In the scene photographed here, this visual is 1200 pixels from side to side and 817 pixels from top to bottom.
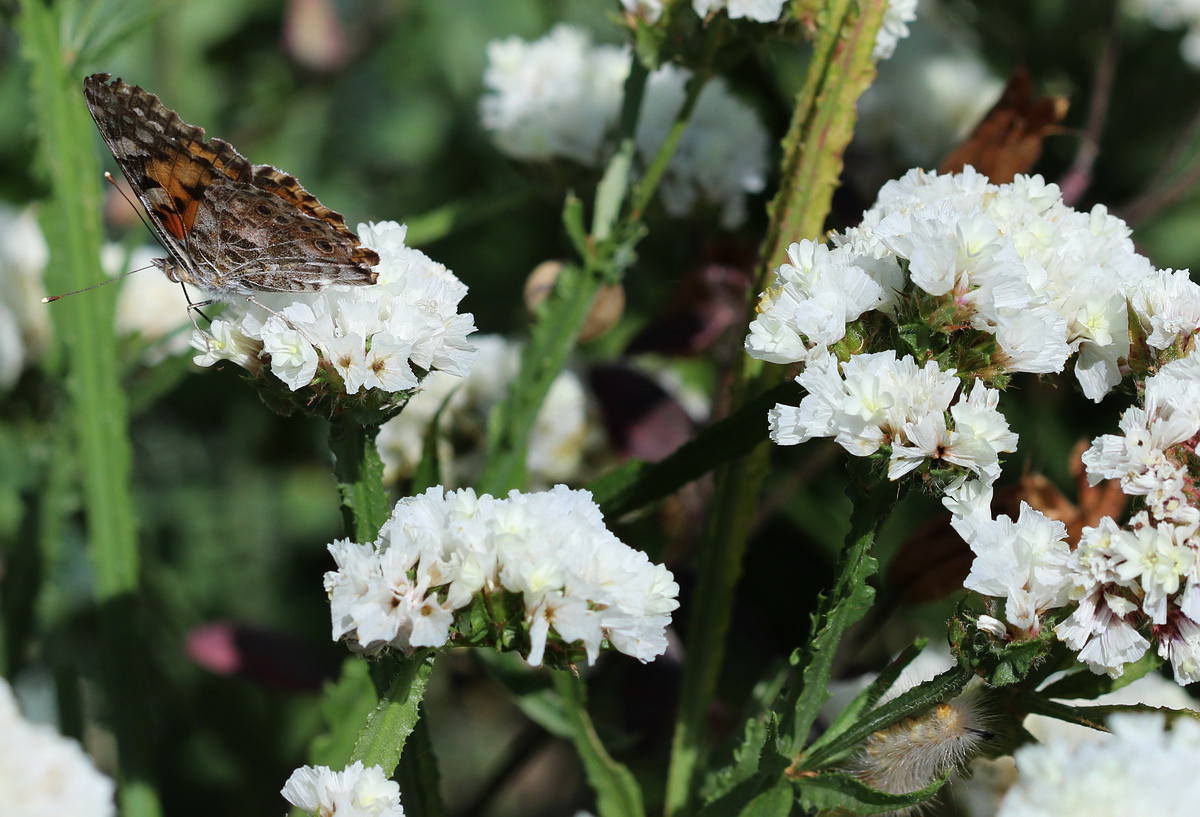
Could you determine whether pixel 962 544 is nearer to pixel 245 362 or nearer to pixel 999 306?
pixel 999 306

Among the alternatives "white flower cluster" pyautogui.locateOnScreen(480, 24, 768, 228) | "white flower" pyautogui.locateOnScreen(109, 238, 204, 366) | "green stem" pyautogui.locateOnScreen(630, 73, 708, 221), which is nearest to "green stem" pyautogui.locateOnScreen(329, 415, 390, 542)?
"green stem" pyautogui.locateOnScreen(630, 73, 708, 221)

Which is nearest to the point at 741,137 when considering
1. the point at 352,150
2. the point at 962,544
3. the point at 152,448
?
the point at 962,544

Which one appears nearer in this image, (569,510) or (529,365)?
(569,510)

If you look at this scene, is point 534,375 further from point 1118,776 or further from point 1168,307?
point 1118,776

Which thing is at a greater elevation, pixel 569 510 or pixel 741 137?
pixel 741 137

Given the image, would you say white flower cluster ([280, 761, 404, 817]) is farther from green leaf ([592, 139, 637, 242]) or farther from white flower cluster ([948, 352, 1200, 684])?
green leaf ([592, 139, 637, 242])

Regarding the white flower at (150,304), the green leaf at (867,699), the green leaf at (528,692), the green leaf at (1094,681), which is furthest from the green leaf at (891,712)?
the white flower at (150,304)
